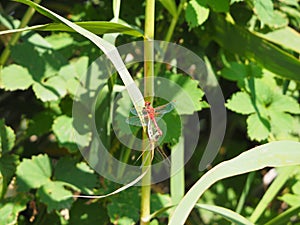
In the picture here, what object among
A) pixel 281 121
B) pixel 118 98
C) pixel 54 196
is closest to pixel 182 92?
pixel 118 98

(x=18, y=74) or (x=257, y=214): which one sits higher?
(x=18, y=74)

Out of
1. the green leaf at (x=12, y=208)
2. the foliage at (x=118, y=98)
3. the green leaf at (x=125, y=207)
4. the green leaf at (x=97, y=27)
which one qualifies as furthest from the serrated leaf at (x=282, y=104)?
the green leaf at (x=12, y=208)

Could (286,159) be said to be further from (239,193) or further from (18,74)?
Answer: (239,193)

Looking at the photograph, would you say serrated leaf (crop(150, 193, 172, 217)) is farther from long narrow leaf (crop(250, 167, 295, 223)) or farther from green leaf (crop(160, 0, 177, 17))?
green leaf (crop(160, 0, 177, 17))

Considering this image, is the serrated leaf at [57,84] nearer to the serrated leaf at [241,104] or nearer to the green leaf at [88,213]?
the green leaf at [88,213]

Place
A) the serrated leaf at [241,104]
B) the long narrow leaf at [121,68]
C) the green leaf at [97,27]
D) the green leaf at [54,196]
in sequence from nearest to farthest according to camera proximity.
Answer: the long narrow leaf at [121,68] < the green leaf at [97,27] < the green leaf at [54,196] < the serrated leaf at [241,104]

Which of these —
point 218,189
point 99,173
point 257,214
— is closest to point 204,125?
point 218,189
